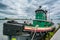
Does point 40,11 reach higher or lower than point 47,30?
higher

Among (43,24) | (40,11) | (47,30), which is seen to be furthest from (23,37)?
(40,11)

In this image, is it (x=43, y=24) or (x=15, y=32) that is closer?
(x=15, y=32)

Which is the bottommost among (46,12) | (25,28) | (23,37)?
(23,37)

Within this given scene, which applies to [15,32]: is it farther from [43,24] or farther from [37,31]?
[43,24]

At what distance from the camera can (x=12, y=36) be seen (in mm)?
12016

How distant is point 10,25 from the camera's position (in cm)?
1209

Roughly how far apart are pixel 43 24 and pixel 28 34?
3.90 meters

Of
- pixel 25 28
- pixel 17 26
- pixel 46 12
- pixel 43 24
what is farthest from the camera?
pixel 46 12

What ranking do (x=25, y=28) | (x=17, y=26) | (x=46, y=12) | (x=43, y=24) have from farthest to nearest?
1. (x=46, y=12)
2. (x=43, y=24)
3. (x=25, y=28)
4. (x=17, y=26)

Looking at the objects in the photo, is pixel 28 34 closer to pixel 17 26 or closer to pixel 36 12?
pixel 17 26

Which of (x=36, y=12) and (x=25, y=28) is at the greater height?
(x=36, y=12)

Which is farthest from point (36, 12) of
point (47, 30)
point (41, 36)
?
point (41, 36)

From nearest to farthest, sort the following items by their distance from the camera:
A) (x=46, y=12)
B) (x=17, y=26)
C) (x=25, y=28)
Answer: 1. (x=17, y=26)
2. (x=25, y=28)
3. (x=46, y=12)

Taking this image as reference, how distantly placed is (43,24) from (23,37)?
14.3ft
